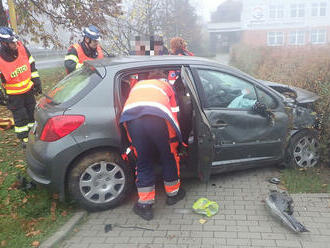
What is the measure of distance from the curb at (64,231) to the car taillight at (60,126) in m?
0.92

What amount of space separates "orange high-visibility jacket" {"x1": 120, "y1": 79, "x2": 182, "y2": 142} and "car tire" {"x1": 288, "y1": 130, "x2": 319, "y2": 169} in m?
1.93

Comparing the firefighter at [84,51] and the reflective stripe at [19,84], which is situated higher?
the firefighter at [84,51]

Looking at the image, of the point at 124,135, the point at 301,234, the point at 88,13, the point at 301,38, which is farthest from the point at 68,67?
the point at 301,38

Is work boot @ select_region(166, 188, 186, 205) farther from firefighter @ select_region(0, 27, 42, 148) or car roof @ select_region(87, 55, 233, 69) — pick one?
firefighter @ select_region(0, 27, 42, 148)

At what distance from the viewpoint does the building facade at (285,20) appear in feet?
165

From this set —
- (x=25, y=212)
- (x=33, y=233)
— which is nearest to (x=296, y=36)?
(x=25, y=212)

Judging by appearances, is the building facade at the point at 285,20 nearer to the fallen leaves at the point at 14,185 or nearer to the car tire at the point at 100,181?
the car tire at the point at 100,181

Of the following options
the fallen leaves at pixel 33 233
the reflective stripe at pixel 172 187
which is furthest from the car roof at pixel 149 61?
the fallen leaves at pixel 33 233

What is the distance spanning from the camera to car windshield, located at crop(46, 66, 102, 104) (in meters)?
3.87

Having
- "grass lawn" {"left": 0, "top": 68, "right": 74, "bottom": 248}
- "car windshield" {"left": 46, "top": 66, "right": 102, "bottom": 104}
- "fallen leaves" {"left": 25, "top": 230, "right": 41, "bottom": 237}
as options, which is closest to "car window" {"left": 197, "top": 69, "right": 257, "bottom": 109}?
"car windshield" {"left": 46, "top": 66, "right": 102, "bottom": 104}

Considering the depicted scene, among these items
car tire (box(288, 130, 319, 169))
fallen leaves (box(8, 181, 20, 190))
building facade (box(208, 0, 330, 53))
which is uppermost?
building facade (box(208, 0, 330, 53))

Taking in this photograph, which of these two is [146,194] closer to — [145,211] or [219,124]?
[145,211]

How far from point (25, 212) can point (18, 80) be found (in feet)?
7.85

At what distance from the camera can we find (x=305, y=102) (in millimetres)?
4816
